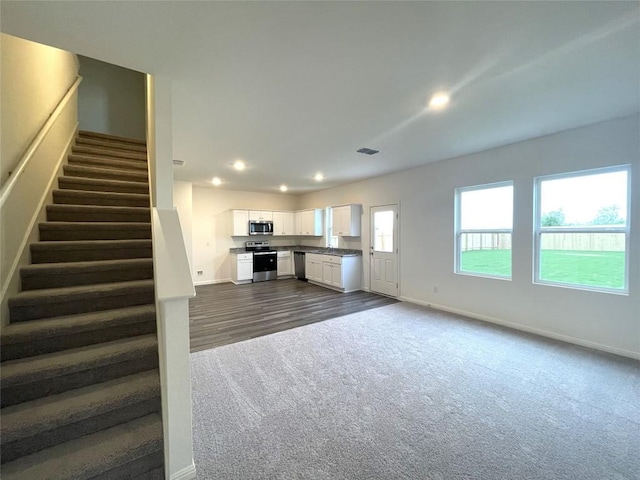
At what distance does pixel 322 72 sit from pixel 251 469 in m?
2.87

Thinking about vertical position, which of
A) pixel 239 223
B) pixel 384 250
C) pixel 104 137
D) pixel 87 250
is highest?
pixel 104 137

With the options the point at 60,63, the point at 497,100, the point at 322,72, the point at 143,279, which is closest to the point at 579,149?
the point at 497,100

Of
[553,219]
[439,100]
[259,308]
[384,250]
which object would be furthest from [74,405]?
[384,250]

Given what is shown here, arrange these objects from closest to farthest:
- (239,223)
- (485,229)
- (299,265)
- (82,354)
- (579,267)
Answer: (82,354) < (579,267) < (485,229) < (239,223) < (299,265)

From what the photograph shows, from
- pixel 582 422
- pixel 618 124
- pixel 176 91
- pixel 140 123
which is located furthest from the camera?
pixel 140 123

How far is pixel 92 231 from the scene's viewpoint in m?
2.69

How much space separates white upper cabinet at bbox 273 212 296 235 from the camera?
8.10 m

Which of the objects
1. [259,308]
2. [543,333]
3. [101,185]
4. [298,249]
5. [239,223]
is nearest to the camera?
[101,185]

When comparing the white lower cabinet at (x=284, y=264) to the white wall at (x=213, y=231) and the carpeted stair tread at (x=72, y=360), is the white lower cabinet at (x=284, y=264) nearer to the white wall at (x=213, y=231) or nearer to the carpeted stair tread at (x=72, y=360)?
the white wall at (x=213, y=231)

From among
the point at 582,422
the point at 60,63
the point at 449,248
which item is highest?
the point at 60,63

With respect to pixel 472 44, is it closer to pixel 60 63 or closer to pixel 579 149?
pixel 579 149

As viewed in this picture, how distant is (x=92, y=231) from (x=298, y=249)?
6110 mm

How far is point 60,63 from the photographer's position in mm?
3152

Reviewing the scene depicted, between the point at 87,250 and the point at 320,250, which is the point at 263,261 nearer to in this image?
the point at 320,250
